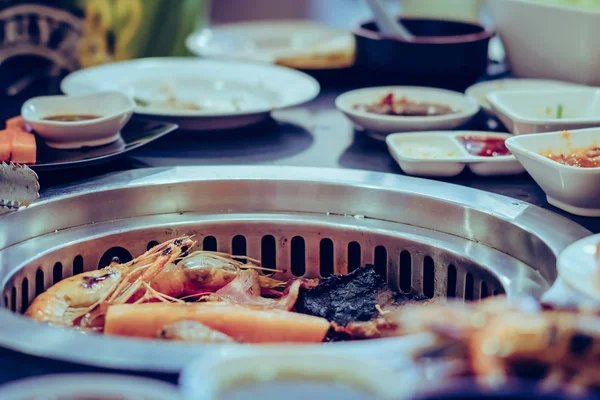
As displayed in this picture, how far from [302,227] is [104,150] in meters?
0.63

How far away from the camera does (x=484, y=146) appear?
2.46 meters

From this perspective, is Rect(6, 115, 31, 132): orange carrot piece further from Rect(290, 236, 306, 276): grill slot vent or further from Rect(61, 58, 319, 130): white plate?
Rect(290, 236, 306, 276): grill slot vent

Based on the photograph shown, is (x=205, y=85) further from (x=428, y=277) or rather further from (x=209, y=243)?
(x=428, y=277)

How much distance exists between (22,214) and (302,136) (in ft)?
3.40

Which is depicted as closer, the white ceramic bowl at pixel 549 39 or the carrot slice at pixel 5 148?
the carrot slice at pixel 5 148

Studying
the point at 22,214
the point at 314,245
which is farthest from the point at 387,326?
the point at 22,214

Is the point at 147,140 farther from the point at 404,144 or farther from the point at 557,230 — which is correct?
the point at 557,230

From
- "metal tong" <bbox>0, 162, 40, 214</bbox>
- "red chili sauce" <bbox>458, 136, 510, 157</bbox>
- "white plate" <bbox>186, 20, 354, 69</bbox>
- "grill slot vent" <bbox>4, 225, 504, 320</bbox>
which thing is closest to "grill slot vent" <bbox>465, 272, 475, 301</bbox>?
"grill slot vent" <bbox>4, 225, 504, 320</bbox>

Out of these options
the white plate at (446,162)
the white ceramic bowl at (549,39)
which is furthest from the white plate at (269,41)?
the white plate at (446,162)

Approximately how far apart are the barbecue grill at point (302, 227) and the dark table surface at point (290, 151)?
0.09 m

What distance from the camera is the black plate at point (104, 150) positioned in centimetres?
219

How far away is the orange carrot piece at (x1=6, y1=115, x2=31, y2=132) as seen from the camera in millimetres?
2432

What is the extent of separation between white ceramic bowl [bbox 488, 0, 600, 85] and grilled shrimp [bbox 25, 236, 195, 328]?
5.82ft

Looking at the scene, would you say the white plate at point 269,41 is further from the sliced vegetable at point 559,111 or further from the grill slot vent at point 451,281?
the grill slot vent at point 451,281
